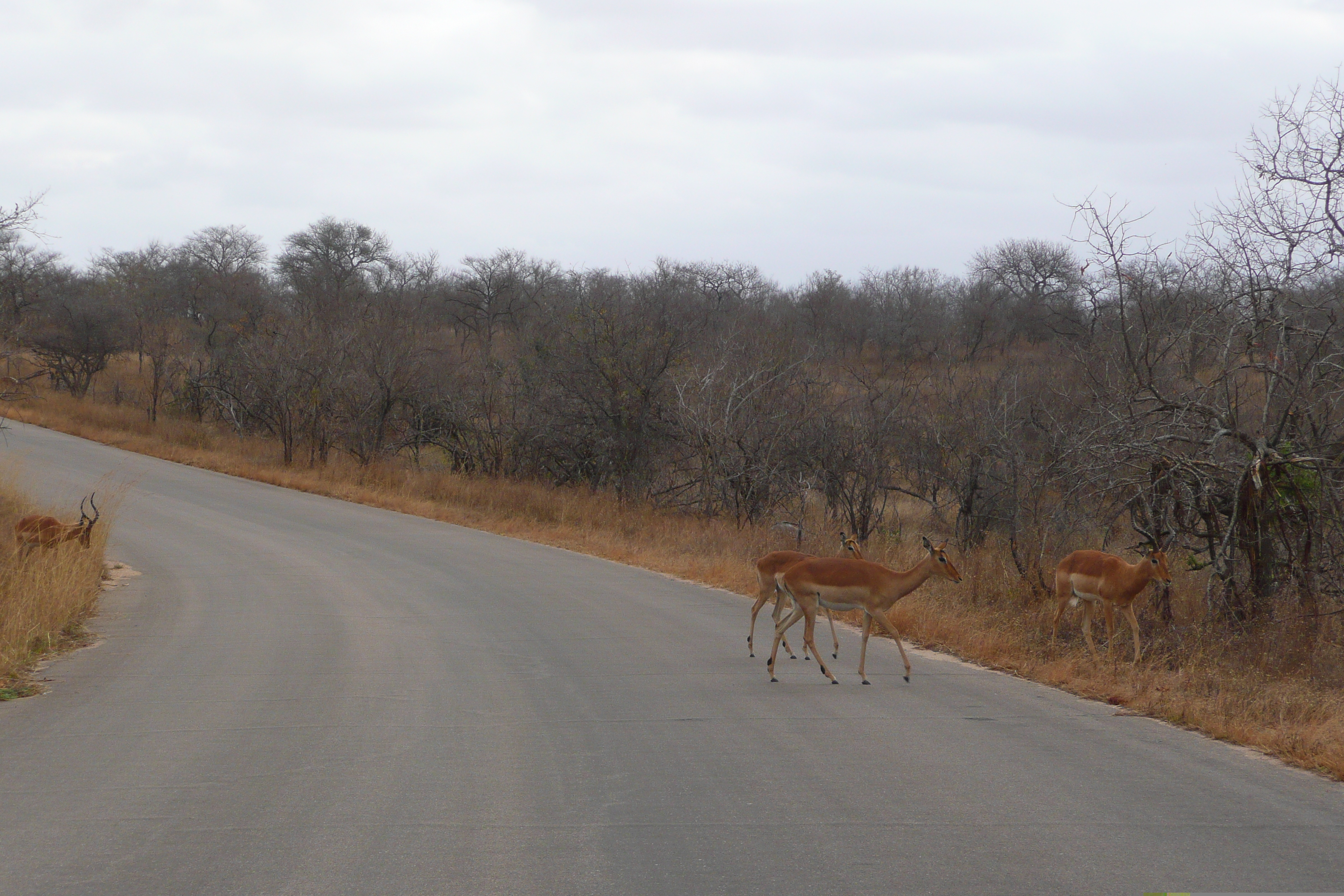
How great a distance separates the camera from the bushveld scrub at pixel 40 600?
9281 millimetres

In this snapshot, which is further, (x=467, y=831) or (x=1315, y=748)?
(x=1315, y=748)

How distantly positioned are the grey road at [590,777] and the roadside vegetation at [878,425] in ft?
4.85

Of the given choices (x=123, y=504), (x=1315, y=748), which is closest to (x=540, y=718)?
(x=1315, y=748)

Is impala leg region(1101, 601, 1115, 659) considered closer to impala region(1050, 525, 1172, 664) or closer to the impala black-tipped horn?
impala region(1050, 525, 1172, 664)

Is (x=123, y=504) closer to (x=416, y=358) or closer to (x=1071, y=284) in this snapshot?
(x=416, y=358)

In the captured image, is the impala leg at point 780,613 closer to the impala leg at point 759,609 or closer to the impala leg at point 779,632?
the impala leg at point 759,609

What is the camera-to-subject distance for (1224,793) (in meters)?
6.09

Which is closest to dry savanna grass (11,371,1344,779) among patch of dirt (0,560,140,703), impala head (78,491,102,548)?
patch of dirt (0,560,140,703)

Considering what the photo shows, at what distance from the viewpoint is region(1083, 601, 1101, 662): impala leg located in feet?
33.4

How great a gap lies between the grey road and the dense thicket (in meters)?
4.59

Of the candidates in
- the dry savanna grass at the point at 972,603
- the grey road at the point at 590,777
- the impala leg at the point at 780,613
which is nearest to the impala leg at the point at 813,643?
the grey road at the point at 590,777

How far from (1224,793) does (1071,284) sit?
153 ft

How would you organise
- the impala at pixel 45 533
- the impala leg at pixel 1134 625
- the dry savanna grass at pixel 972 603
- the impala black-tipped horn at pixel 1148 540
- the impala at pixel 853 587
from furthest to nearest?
the impala at pixel 45 533 → the impala black-tipped horn at pixel 1148 540 → the impala leg at pixel 1134 625 → the impala at pixel 853 587 → the dry savanna grass at pixel 972 603

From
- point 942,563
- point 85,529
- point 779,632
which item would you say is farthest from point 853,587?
point 85,529
